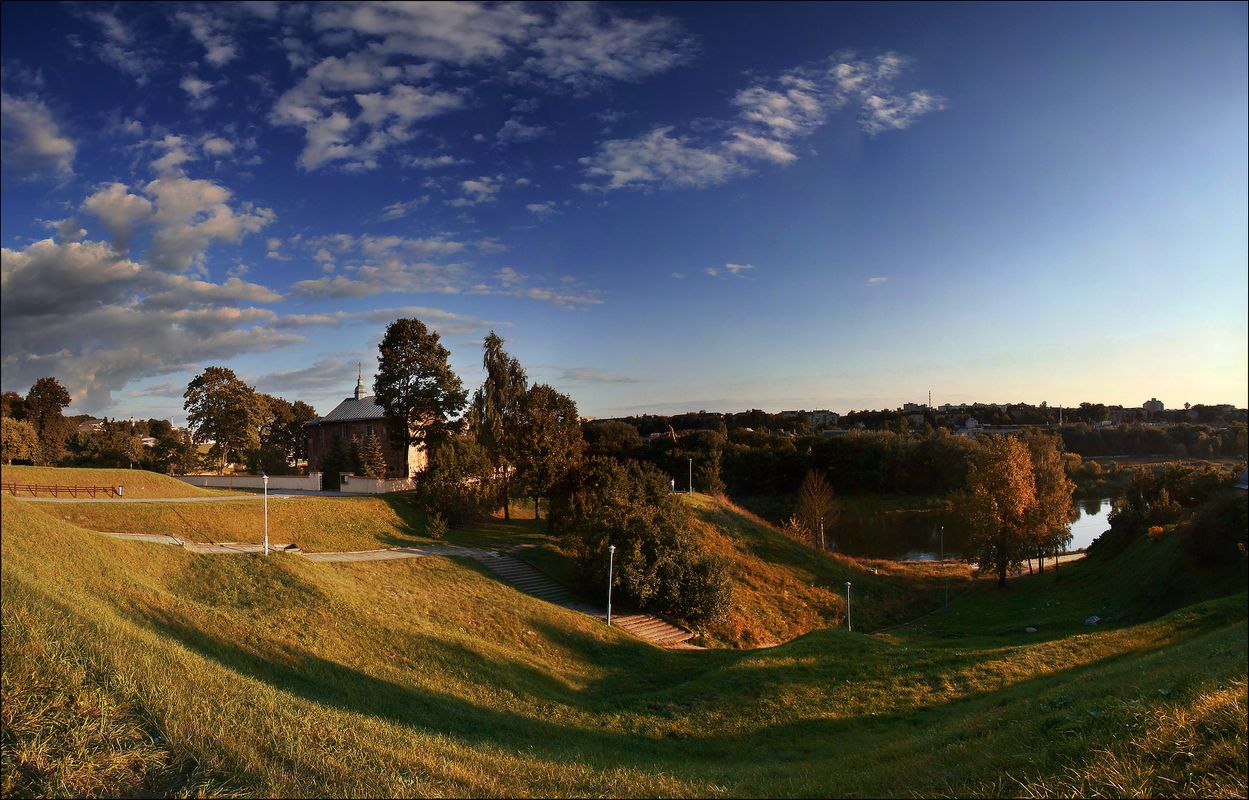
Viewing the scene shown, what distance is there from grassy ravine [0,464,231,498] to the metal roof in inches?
576

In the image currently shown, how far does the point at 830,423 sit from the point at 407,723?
109139mm

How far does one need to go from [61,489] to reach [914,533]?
5183 cm

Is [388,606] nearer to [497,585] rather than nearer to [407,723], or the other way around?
[497,585]

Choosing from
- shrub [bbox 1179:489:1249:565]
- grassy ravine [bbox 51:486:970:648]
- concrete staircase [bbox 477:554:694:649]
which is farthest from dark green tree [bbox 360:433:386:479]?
shrub [bbox 1179:489:1249:565]

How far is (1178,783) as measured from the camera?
18.3 ft

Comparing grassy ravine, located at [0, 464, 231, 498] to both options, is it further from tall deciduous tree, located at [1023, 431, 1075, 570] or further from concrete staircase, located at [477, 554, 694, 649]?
tall deciduous tree, located at [1023, 431, 1075, 570]

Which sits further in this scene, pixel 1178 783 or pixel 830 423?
pixel 830 423

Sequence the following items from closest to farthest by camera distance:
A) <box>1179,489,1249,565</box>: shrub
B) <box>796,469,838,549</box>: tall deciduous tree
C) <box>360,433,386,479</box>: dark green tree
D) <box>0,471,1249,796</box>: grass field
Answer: <box>0,471,1249,796</box>: grass field → <box>1179,489,1249,565</box>: shrub → <box>360,433,386,479</box>: dark green tree → <box>796,469,838,549</box>: tall deciduous tree

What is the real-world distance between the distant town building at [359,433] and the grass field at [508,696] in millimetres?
16471

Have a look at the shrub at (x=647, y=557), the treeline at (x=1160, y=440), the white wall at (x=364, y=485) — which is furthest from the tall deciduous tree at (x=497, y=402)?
the treeline at (x=1160, y=440)

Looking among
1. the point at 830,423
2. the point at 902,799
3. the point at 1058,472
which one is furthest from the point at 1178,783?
the point at 830,423

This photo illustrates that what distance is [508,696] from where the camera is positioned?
13.0m

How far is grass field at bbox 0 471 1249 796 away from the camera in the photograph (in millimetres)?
5078

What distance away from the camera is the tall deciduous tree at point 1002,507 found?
31250 mm
